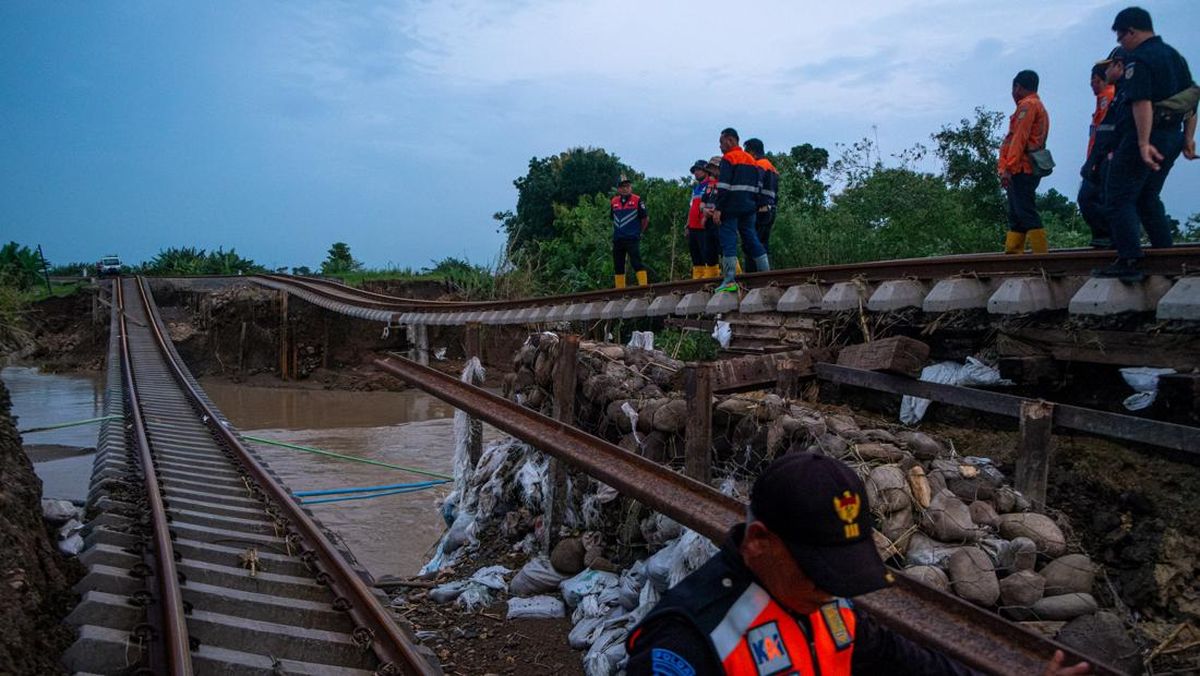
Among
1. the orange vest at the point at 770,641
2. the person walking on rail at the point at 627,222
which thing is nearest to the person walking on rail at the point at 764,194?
the person walking on rail at the point at 627,222

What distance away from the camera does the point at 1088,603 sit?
4141 mm

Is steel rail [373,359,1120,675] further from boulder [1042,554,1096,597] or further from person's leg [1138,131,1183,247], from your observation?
person's leg [1138,131,1183,247]

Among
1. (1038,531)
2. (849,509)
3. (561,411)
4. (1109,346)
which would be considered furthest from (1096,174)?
(849,509)

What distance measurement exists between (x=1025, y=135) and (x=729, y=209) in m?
3.06

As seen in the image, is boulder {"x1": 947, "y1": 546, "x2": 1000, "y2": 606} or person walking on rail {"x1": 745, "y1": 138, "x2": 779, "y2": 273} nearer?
boulder {"x1": 947, "y1": 546, "x2": 1000, "y2": 606}

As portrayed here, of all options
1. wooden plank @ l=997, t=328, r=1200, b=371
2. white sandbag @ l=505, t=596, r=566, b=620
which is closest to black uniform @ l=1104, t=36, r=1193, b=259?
wooden plank @ l=997, t=328, r=1200, b=371

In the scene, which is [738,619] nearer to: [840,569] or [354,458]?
[840,569]

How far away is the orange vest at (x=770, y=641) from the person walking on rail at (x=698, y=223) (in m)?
9.67

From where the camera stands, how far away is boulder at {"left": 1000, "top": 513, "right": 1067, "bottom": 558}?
446cm

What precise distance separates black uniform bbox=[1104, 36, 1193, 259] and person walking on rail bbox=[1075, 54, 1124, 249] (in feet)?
2.55

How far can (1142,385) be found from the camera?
5914 millimetres

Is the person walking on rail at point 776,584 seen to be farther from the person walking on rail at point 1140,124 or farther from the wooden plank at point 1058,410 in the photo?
the person walking on rail at point 1140,124

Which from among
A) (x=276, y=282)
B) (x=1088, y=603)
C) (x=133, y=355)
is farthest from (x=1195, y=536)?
(x=276, y=282)

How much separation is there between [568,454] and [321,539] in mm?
1891
